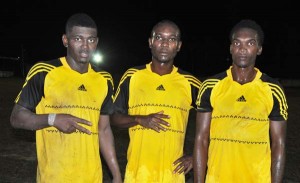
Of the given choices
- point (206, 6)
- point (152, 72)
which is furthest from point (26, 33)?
point (152, 72)

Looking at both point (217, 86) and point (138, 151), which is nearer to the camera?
point (217, 86)

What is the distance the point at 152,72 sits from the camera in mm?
4449

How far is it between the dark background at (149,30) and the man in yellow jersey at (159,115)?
28151 mm

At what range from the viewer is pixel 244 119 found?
373 centimetres

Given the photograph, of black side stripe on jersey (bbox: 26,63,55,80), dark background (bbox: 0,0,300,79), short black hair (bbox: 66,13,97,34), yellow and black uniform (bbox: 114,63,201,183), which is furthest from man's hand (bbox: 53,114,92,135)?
dark background (bbox: 0,0,300,79)

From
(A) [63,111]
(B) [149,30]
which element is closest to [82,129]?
(A) [63,111]

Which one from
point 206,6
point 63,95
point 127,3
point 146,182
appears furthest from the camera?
point 127,3

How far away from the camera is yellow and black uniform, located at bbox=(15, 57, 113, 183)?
3602 mm

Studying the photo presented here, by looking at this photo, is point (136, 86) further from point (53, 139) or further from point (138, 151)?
point (53, 139)

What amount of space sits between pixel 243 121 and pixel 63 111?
1.53 m

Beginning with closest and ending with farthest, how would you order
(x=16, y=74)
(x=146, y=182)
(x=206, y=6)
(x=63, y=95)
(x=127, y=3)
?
(x=63, y=95)
(x=146, y=182)
(x=16, y=74)
(x=206, y=6)
(x=127, y=3)

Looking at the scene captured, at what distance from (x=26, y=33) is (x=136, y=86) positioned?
126 ft

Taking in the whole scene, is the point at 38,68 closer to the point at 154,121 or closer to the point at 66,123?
the point at 66,123

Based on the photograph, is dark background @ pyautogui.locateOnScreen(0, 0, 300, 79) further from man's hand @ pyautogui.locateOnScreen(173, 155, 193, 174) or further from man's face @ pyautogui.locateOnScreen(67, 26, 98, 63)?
man's face @ pyautogui.locateOnScreen(67, 26, 98, 63)
